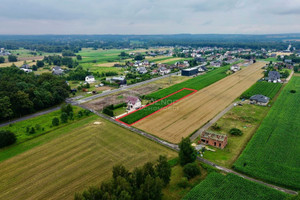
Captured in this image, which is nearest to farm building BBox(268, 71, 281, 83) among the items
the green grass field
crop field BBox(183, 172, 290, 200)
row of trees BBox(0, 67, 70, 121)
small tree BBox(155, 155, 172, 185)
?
the green grass field

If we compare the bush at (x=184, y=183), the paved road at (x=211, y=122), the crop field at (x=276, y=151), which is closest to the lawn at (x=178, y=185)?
the bush at (x=184, y=183)

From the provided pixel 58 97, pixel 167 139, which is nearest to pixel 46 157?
pixel 167 139

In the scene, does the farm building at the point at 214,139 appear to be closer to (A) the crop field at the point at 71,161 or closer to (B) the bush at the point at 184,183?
(A) the crop field at the point at 71,161

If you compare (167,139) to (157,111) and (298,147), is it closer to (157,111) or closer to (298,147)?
(157,111)

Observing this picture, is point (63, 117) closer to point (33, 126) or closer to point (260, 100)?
point (33, 126)

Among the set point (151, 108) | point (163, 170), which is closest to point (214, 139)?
point (163, 170)

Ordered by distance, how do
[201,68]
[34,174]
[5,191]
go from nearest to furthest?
[5,191], [34,174], [201,68]
